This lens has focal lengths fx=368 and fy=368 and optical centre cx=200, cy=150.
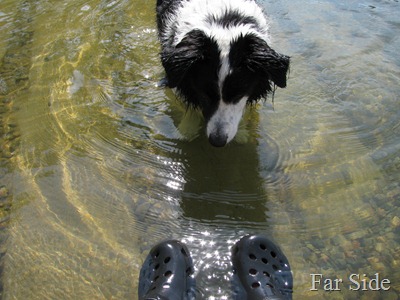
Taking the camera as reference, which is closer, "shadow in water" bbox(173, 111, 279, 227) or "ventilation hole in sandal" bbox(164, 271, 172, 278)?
"ventilation hole in sandal" bbox(164, 271, 172, 278)

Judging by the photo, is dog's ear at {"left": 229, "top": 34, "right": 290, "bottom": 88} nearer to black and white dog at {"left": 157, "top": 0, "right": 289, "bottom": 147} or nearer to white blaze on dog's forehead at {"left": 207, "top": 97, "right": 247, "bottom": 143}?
black and white dog at {"left": 157, "top": 0, "right": 289, "bottom": 147}

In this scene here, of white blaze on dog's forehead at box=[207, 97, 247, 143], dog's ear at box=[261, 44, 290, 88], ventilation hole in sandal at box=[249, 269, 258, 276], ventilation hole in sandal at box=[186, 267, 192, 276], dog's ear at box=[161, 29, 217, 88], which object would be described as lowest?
ventilation hole in sandal at box=[249, 269, 258, 276]

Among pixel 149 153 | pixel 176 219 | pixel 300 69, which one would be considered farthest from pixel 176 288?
pixel 300 69

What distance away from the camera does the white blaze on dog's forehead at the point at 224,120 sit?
2.48 metres

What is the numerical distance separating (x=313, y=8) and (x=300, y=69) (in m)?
1.46

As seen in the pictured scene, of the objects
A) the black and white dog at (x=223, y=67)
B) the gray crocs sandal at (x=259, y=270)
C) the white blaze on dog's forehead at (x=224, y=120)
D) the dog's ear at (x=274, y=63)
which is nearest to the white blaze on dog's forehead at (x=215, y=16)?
the black and white dog at (x=223, y=67)

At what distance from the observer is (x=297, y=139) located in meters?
2.86

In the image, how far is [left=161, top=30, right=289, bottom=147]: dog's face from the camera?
240 centimetres

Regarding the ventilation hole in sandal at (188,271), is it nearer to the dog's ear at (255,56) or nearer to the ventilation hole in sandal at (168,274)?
the ventilation hole in sandal at (168,274)

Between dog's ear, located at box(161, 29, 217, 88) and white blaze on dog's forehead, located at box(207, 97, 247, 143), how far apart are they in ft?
1.06

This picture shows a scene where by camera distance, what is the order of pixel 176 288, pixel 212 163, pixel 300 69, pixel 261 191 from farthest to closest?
1. pixel 300 69
2. pixel 212 163
3. pixel 261 191
4. pixel 176 288

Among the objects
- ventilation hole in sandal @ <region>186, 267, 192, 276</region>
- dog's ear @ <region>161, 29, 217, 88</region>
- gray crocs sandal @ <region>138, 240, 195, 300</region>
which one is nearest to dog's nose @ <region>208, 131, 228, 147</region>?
dog's ear @ <region>161, 29, 217, 88</region>

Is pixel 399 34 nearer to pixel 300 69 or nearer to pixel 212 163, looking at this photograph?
pixel 300 69

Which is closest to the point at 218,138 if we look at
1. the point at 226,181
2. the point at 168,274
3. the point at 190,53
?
the point at 226,181
